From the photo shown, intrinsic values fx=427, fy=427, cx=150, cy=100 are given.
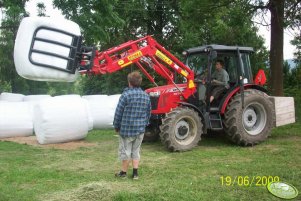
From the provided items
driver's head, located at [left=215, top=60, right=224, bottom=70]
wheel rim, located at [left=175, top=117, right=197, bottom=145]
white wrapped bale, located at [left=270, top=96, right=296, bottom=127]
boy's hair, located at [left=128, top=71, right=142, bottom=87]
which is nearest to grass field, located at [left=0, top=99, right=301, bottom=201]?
wheel rim, located at [left=175, top=117, right=197, bottom=145]

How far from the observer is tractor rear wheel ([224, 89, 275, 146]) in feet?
30.9

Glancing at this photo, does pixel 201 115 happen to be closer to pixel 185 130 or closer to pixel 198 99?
pixel 198 99

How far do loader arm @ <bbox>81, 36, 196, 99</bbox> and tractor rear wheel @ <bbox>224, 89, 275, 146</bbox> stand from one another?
3.35 ft

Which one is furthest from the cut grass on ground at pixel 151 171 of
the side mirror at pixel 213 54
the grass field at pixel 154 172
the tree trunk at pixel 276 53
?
the tree trunk at pixel 276 53

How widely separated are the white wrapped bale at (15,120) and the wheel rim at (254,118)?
19.5ft

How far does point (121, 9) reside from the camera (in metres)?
23.3

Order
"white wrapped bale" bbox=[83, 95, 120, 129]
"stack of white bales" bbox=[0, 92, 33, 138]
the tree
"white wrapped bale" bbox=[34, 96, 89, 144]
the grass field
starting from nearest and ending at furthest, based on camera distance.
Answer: the grass field < "white wrapped bale" bbox=[34, 96, 89, 144] < "stack of white bales" bbox=[0, 92, 33, 138] < "white wrapped bale" bbox=[83, 95, 120, 129] < the tree

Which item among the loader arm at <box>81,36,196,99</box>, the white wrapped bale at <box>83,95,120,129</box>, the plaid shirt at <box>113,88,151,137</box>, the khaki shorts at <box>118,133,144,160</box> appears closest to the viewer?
the plaid shirt at <box>113,88,151,137</box>

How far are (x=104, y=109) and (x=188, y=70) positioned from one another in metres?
4.31

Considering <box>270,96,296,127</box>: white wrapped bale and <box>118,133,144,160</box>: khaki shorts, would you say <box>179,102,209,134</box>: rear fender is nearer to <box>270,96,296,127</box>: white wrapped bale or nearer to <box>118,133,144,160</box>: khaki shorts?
<box>270,96,296,127</box>: white wrapped bale

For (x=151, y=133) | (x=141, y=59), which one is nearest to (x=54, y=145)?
(x=151, y=133)

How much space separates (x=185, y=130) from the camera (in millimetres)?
9148

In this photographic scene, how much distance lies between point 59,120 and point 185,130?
3.19 metres

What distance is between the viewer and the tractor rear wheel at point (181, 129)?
8852 mm
